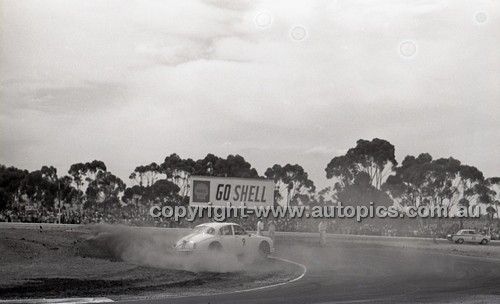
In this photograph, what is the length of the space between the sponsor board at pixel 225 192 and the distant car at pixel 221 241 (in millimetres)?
20318

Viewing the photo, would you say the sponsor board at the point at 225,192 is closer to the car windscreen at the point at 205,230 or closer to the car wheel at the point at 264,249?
the car wheel at the point at 264,249

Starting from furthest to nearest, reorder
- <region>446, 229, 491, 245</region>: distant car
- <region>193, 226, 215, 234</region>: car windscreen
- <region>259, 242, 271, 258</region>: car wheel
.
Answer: <region>446, 229, 491, 245</region>: distant car
<region>259, 242, 271, 258</region>: car wheel
<region>193, 226, 215, 234</region>: car windscreen

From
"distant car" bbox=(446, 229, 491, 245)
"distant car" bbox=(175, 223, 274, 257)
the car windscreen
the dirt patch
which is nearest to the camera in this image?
the dirt patch

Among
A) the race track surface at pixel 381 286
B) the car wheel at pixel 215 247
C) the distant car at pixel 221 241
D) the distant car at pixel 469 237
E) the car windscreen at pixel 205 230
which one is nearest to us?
the race track surface at pixel 381 286

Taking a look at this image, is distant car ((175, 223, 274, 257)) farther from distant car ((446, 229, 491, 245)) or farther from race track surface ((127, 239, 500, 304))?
distant car ((446, 229, 491, 245))

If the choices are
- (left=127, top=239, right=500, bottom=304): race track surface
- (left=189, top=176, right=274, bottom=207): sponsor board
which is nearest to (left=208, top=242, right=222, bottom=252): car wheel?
(left=127, top=239, right=500, bottom=304): race track surface

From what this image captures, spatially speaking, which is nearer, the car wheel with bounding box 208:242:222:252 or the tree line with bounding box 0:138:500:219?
the car wheel with bounding box 208:242:222:252

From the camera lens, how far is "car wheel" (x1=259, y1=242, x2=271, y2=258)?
21938 millimetres

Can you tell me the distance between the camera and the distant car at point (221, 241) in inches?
787

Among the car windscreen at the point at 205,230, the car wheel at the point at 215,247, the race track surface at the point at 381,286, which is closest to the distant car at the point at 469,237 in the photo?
the race track surface at the point at 381,286

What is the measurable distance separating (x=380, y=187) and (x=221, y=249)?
7133 cm

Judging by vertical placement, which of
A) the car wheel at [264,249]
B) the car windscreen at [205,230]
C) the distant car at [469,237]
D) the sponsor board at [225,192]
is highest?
the sponsor board at [225,192]

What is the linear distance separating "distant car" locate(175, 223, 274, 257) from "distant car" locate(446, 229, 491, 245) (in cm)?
3289

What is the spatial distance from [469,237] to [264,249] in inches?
1299
